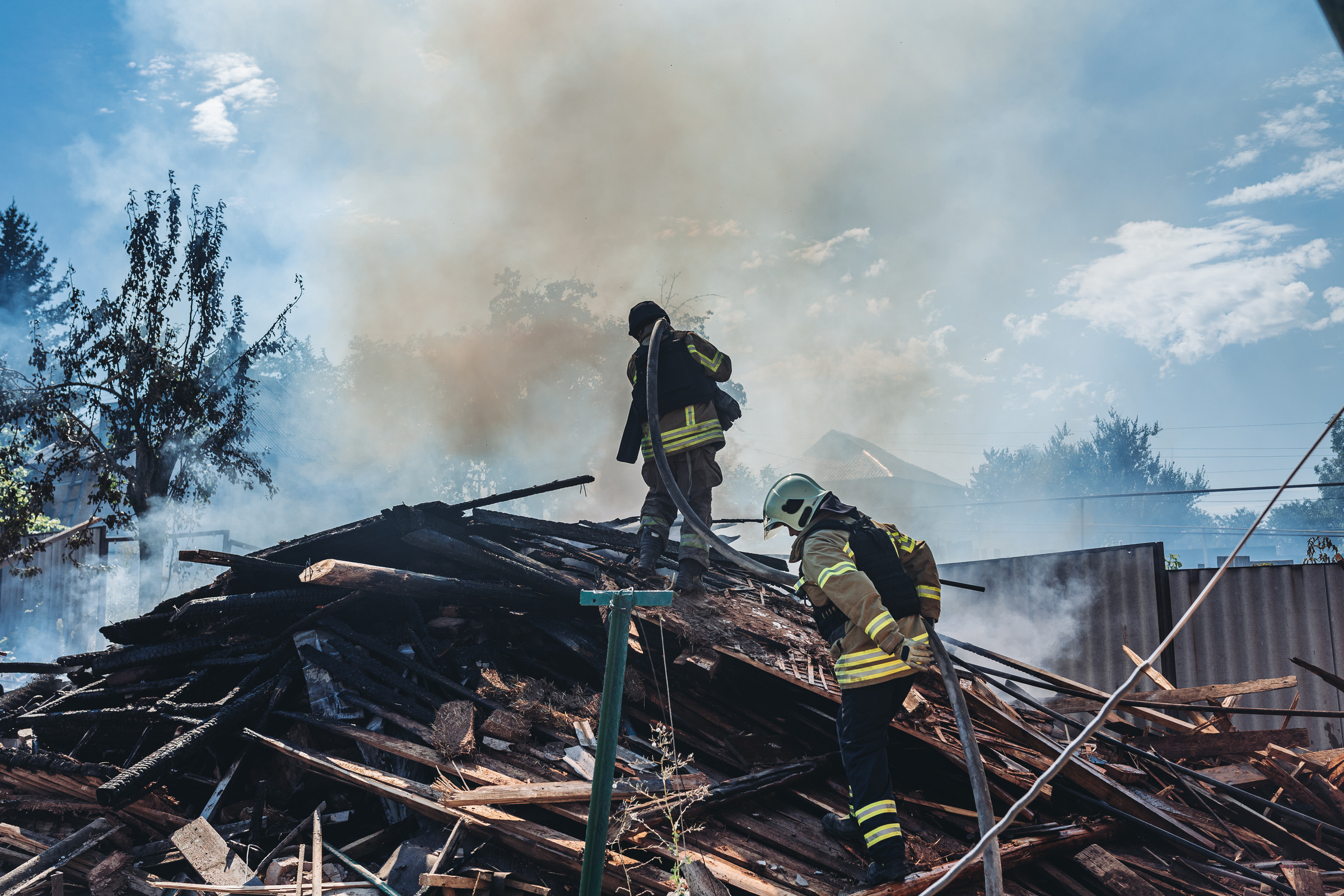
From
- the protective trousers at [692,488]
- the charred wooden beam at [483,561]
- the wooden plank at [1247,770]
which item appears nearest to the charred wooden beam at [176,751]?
the charred wooden beam at [483,561]

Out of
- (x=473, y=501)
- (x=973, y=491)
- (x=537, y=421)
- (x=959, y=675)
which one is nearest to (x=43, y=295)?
(x=537, y=421)

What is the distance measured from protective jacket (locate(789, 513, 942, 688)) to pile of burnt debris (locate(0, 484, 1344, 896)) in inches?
33.9

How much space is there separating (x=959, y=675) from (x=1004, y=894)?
1840 mm

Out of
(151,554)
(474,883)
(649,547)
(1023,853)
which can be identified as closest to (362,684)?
(474,883)

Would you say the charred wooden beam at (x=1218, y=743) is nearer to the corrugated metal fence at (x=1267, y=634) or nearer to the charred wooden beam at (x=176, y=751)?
the corrugated metal fence at (x=1267, y=634)

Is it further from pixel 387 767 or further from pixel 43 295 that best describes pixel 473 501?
pixel 43 295

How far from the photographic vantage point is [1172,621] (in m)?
7.13

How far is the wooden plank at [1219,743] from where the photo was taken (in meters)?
4.49

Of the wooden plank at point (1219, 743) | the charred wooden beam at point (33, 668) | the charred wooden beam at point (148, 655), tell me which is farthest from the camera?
the charred wooden beam at point (33, 668)

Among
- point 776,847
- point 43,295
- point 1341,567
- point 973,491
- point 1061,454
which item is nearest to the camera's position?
point 776,847

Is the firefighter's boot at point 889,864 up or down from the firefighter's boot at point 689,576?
down

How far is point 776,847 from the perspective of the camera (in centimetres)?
359

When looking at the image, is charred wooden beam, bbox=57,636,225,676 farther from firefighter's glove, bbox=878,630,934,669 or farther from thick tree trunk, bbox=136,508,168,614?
thick tree trunk, bbox=136,508,168,614

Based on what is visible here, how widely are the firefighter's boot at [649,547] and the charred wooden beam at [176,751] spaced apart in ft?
9.01
